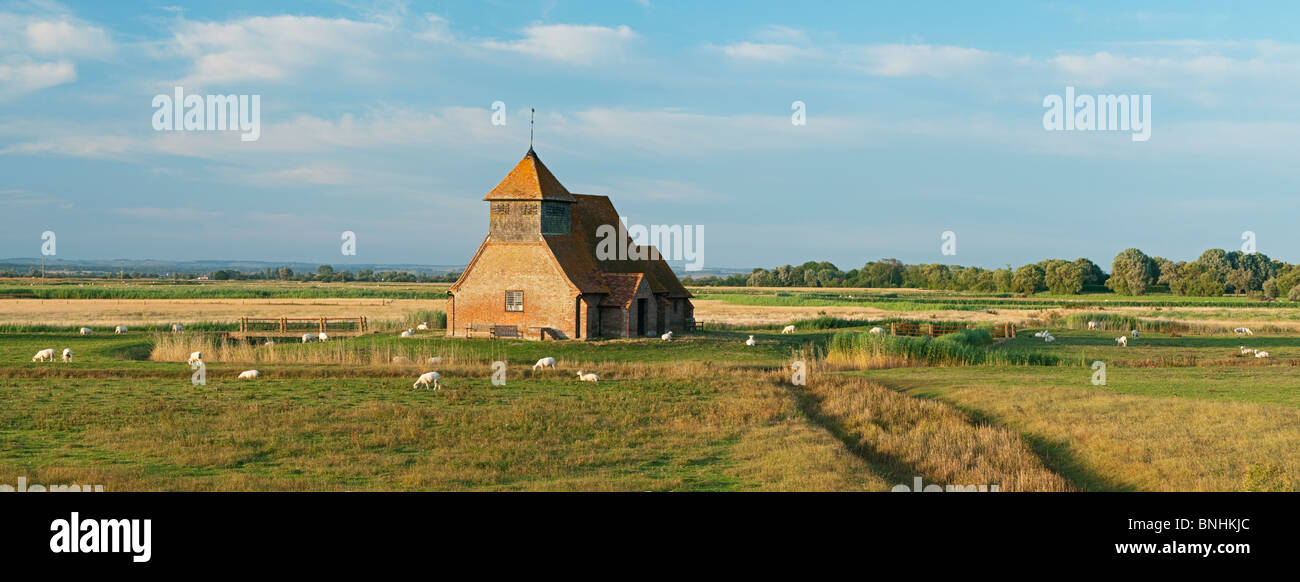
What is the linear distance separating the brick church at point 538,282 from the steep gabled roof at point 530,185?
47 millimetres

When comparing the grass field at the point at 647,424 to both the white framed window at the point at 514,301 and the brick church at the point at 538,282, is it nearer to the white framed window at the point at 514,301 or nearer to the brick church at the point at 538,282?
the brick church at the point at 538,282

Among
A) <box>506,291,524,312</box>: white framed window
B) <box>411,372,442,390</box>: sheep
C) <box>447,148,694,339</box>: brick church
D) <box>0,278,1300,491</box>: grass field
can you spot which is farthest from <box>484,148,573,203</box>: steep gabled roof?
<box>411,372,442,390</box>: sheep

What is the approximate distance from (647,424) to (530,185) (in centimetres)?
2774

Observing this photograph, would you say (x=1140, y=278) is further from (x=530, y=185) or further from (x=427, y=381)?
(x=427, y=381)

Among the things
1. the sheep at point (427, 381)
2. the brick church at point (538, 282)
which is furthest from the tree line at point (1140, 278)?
the sheep at point (427, 381)

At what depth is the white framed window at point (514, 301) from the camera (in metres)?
47.3

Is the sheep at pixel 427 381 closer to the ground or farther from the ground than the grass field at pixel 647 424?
farther from the ground

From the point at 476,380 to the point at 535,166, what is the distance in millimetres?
19795

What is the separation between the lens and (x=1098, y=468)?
1864cm

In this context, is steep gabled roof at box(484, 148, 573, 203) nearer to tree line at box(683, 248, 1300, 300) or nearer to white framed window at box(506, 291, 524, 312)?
white framed window at box(506, 291, 524, 312)

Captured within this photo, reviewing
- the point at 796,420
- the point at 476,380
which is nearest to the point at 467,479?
the point at 796,420

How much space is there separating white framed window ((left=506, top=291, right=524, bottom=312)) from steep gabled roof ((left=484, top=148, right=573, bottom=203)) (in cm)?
451

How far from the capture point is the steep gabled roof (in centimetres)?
4759
